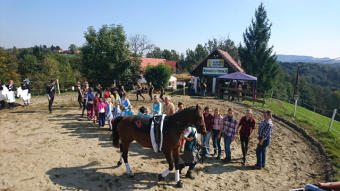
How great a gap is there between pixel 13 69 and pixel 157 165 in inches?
2041

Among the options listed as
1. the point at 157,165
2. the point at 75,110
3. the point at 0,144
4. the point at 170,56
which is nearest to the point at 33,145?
the point at 0,144

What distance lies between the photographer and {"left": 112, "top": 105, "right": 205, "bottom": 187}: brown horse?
452cm

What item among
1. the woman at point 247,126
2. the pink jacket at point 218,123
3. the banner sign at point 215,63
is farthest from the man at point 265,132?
the banner sign at point 215,63

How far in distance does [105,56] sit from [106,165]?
1044 centimetres

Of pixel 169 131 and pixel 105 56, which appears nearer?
pixel 169 131

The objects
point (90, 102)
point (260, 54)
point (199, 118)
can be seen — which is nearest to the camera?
point (199, 118)

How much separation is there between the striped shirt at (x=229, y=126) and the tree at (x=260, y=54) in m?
25.1

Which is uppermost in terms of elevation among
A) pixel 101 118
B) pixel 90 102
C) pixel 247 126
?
pixel 90 102

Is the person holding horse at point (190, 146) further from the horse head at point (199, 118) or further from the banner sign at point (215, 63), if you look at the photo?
the banner sign at point (215, 63)

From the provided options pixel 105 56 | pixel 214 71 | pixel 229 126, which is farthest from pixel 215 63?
pixel 229 126

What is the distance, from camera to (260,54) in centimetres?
2891

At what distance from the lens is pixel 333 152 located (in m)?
7.03

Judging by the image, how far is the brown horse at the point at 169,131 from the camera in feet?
14.8

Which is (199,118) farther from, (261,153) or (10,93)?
(10,93)
